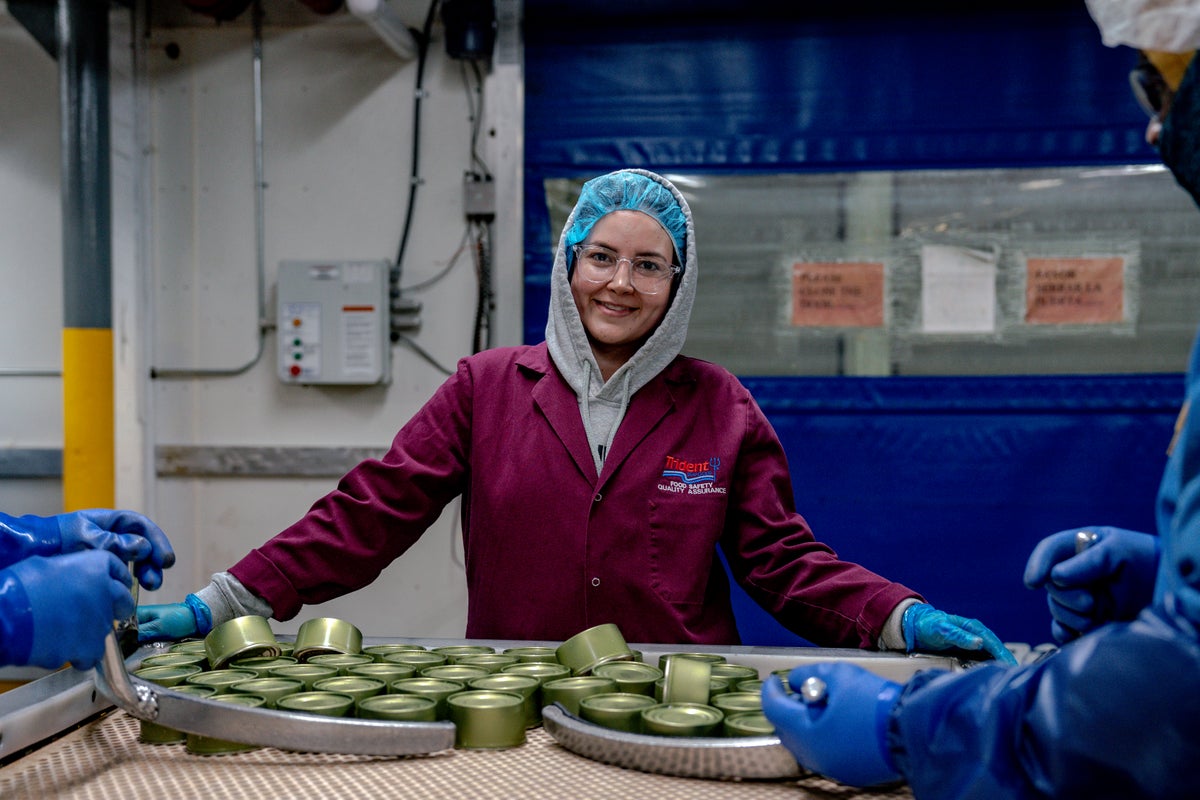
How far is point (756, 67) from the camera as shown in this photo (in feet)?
10.4

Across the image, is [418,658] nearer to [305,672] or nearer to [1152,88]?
[305,672]

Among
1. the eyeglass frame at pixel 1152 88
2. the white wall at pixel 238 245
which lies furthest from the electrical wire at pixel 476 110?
the eyeglass frame at pixel 1152 88

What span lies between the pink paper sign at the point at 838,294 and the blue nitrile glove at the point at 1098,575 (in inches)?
80.8

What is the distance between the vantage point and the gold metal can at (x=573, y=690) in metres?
1.13

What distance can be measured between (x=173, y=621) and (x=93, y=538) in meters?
0.22

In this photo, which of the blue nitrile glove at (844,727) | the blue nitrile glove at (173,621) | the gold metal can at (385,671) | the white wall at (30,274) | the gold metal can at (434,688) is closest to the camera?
the blue nitrile glove at (844,727)

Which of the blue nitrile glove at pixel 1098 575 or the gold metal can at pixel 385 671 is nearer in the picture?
the blue nitrile glove at pixel 1098 575

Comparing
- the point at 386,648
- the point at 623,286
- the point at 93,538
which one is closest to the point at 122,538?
the point at 93,538

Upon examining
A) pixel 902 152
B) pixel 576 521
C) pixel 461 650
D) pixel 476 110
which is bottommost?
pixel 461 650

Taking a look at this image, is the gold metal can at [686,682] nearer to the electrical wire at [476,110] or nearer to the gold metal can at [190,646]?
the gold metal can at [190,646]

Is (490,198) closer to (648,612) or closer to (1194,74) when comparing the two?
(648,612)

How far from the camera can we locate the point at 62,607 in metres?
1.01

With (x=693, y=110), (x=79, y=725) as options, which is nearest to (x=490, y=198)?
(x=693, y=110)

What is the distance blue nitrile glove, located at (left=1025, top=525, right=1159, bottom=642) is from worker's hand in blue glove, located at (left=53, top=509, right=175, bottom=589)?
122 cm
